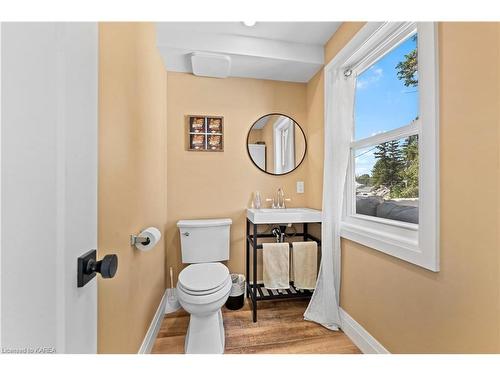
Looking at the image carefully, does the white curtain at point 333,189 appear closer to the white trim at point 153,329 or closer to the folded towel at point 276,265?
the folded towel at point 276,265

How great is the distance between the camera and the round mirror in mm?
2258

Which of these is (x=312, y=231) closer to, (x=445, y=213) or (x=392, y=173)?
(x=392, y=173)

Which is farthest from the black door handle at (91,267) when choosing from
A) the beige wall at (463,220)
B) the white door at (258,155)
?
the white door at (258,155)

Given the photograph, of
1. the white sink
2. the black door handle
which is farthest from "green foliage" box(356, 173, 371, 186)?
the black door handle

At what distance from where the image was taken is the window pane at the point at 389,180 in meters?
1.25

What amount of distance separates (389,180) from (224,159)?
1444 millimetres

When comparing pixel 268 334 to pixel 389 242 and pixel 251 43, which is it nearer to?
pixel 389 242

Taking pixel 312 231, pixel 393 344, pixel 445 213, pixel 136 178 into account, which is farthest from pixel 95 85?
pixel 312 231

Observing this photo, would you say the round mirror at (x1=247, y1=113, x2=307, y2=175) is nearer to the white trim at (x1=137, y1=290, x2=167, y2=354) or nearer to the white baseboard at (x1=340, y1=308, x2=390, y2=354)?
the white baseboard at (x1=340, y1=308, x2=390, y2=354)

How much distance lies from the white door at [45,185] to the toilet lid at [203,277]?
35.9 inches

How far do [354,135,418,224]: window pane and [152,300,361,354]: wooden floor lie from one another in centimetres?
98

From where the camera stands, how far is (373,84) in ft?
5.14

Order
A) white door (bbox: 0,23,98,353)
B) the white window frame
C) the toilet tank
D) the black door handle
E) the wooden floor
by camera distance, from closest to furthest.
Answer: white door (bbox: 0,23,98,353), the black door handle, the white window frame, the wooden floor, the toilet tank
